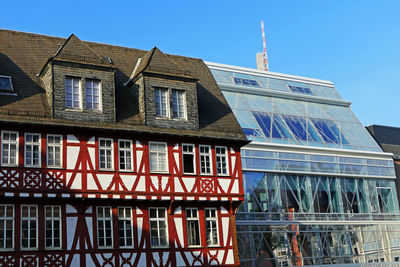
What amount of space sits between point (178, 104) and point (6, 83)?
25.7 ft

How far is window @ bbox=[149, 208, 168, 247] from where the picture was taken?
26766 millimetres

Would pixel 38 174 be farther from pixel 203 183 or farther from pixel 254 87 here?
pixel 254 87

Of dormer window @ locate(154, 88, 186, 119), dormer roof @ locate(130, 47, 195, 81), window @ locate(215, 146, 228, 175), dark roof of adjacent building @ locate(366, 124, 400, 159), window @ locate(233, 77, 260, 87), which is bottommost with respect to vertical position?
window @ locate(215, 146, 228, 175)

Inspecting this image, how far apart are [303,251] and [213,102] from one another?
1665 centimetres

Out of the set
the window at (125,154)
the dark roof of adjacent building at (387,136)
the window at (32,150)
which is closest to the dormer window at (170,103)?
the window at (125,154)

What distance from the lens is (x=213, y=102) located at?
31391 mm

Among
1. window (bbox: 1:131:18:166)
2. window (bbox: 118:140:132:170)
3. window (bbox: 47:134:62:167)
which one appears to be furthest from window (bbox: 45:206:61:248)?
window (bbox: 118:140:132:170)

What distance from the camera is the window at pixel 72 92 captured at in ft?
86.3

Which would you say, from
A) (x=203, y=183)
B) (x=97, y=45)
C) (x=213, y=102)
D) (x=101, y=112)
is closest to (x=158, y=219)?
(x=203, y=183)

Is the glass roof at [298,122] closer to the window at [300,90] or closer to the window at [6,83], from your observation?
the window at [300,90]

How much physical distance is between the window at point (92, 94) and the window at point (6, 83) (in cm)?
323

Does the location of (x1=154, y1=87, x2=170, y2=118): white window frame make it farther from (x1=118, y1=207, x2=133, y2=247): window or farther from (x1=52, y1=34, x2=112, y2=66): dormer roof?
(x1=118, y1=207, x2=133, y2=247): window

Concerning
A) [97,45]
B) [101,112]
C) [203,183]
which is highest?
[97,45]

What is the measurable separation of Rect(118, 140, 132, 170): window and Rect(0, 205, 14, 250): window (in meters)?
5.02
